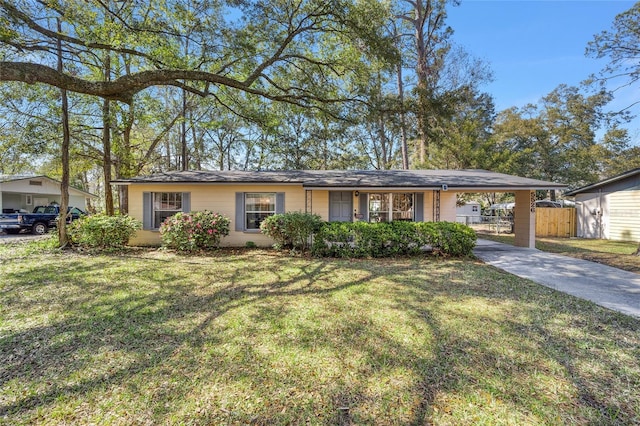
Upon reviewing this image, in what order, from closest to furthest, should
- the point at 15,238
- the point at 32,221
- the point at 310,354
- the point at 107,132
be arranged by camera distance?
the point at 310,354 < the point at 107,132 < the point at 15,238 < the point at 32,221

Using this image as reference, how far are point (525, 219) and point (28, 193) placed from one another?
1169 inches

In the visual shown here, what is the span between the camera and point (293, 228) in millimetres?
Answer: 8602

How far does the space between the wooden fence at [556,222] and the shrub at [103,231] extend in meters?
19.8

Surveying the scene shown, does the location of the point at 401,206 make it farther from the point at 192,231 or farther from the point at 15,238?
the point at 15,238

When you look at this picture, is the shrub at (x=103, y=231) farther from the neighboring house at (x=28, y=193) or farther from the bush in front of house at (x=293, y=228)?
the neighboring house at (x=28, y=193)

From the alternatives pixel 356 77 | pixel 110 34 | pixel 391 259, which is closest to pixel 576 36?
pixel 356 77

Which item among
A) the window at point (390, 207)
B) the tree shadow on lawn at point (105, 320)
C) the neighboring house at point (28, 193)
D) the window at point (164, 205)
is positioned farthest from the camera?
the neighboring house at point (28, 193)

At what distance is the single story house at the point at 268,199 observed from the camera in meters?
9.77

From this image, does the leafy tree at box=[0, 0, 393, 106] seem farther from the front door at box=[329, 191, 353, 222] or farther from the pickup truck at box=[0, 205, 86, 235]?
the pickup truck at box=[0, 205, 86, 235]

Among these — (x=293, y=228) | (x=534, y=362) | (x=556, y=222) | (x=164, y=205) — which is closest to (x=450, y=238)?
(x=293, y=228)

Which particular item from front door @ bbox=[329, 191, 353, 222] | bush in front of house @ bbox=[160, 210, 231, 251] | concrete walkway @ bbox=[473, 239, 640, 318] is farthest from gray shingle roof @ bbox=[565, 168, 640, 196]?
bush in front of house @ bbox=[160, 210, 231, 251]

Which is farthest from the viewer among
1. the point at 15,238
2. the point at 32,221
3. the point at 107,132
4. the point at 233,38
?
the point at 32,221

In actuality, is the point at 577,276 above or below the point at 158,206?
below

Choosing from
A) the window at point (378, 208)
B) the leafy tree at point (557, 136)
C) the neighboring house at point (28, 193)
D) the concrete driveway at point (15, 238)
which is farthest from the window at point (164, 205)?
the leafy tree at point (557, 136)
